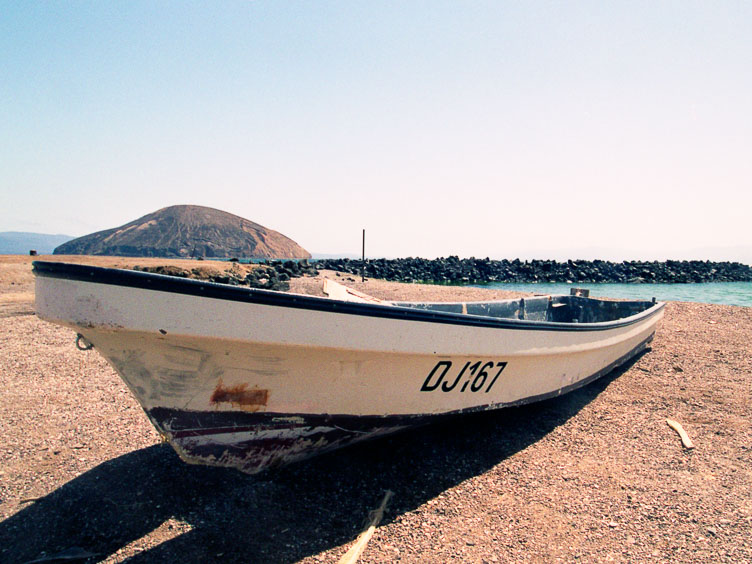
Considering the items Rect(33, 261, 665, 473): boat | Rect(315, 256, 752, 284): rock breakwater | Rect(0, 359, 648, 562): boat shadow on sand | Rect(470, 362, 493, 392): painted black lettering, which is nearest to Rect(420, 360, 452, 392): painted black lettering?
Rect(33, 261, 665, 473): boat

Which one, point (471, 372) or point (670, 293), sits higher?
point (471, 372)

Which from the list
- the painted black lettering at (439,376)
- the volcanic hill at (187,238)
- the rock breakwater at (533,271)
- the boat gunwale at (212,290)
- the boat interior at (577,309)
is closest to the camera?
the boat gunwale at (212,290)

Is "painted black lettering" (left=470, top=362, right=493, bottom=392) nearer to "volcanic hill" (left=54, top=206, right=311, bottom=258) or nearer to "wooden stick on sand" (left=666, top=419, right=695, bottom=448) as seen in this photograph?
"wooden stick on sand" (left=666, top=419, right=695, bottom=448)

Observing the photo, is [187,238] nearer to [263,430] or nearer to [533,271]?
[533,271]

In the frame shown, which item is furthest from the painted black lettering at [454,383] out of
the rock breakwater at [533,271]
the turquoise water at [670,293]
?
the rock breakwater at [533,271]

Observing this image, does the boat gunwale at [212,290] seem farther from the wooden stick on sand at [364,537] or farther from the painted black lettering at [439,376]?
the wooden stick on sand at [364,537]

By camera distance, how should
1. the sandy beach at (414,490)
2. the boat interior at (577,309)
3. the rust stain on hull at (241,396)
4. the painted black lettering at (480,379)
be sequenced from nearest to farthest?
the sandy beach at (414,490) → the rust stain on hull at (241,396) → the painted black lettering at (480,379) → the boat interior at (577,309)

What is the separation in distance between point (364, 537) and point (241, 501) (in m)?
1.06

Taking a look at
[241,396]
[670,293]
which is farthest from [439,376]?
[670,293]

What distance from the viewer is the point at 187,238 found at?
11138 cm

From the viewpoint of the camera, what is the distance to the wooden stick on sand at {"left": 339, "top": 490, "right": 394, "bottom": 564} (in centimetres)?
276

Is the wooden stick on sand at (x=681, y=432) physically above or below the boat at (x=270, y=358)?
below

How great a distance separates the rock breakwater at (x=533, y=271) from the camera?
36.3 meters

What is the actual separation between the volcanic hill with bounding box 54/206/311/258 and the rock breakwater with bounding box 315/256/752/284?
69.4 meters
